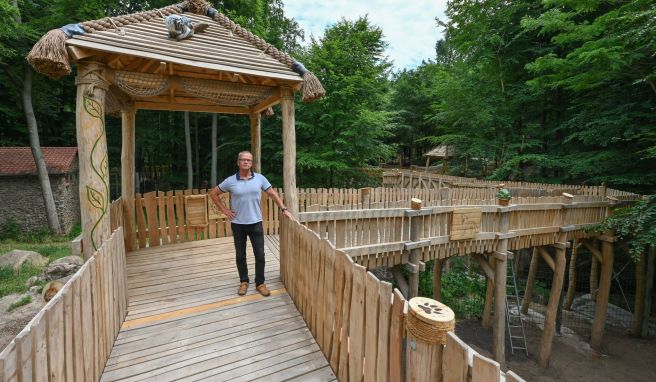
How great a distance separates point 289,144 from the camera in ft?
17.1

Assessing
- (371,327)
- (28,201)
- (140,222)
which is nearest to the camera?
(371,327)

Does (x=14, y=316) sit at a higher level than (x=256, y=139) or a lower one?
lower

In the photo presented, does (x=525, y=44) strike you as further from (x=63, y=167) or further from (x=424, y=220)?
(x=63, y=167)

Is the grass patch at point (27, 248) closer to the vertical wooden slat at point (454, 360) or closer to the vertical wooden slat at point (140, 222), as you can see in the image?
the vertical wooden slat at point (140, 222)

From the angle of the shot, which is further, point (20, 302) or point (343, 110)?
point (343, 110)

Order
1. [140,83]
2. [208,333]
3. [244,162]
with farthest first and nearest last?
[140,83] < [244,162] < [208,333]

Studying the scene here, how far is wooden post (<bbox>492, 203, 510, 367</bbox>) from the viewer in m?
7.73

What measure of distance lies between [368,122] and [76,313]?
47.0 feet

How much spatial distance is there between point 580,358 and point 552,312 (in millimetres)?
1989

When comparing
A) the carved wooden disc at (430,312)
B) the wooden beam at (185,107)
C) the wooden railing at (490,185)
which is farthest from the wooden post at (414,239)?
the wooden railing at (490,185)

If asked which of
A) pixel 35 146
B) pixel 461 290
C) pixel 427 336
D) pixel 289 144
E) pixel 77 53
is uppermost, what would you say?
pixel 77 53

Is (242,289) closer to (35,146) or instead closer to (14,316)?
(14,316)

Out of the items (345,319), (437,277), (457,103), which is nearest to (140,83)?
(345,319)

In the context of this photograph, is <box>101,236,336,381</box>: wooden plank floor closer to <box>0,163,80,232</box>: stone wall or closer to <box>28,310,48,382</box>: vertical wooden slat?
<box>28,310,48,382</box>: vertical wooden slat
